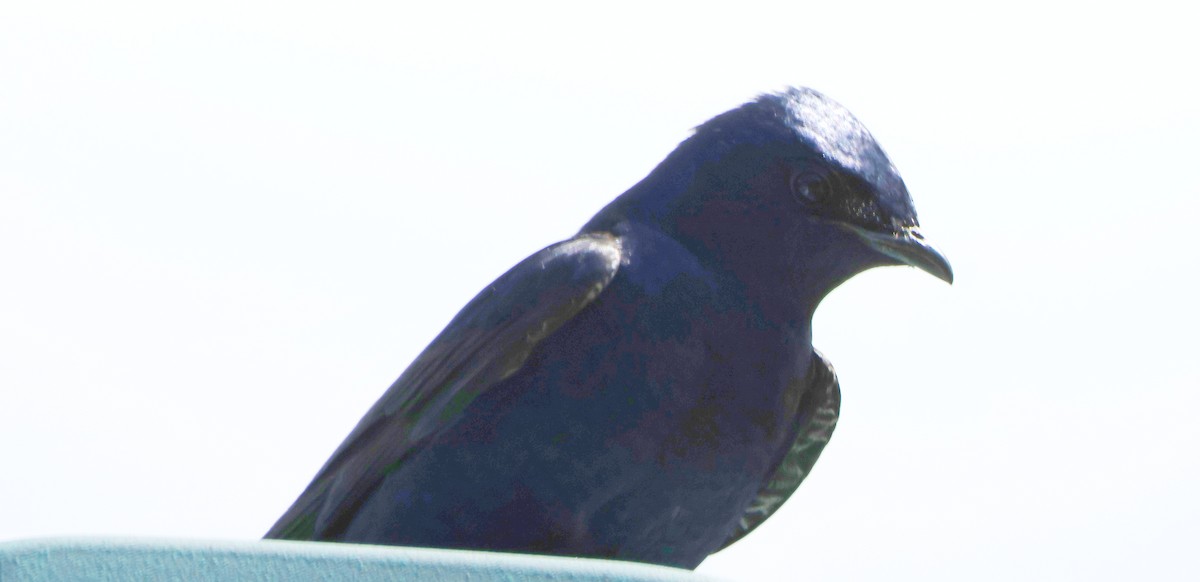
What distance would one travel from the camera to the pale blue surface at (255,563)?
2.71 metres

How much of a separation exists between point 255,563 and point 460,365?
142cm

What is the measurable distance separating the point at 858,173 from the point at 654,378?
886mm

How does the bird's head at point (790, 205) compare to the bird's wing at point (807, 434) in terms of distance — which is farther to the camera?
the bird's wing at point (807, 434)

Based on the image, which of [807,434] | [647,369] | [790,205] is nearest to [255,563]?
[647,369]

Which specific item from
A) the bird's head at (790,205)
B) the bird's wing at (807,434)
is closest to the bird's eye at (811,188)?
the bird's head at (790,205)

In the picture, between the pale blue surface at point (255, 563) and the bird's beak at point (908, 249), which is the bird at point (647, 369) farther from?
the pale blue surface at point (255, 563)

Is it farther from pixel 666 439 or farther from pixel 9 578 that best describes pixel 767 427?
pixel 9 578

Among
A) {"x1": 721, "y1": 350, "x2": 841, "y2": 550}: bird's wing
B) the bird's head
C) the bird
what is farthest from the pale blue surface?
{"x1": 721, "y1": 350, "x2": 841, "y2": 550}: bird's wing

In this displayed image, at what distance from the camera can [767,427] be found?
4062mm

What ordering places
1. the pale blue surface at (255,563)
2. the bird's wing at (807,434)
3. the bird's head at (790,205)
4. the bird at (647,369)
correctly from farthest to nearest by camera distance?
1. the bird's wing at (807,434)
2. the bird's head at (790,205)
3. the bird at (647,369)
4. the pale blue surface at (255,563)

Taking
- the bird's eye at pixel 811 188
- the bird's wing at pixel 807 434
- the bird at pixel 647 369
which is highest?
the bird's eye at pixel 811 188

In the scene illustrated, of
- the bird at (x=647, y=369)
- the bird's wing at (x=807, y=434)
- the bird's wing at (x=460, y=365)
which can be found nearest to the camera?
the bird at (x=647, y=369)

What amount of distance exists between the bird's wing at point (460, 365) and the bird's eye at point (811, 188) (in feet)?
1.77

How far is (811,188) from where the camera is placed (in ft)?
14.2
